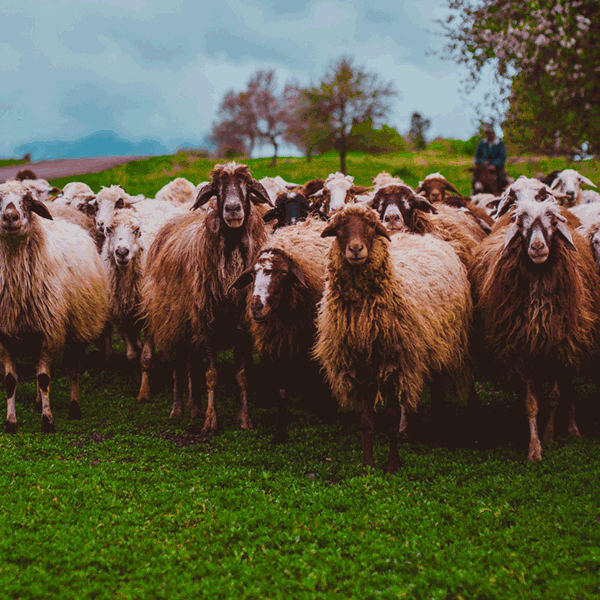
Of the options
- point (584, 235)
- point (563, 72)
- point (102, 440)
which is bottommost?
point (102, 440)

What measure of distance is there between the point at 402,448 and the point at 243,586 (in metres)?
3.07

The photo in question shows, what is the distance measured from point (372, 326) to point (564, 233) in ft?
6.95

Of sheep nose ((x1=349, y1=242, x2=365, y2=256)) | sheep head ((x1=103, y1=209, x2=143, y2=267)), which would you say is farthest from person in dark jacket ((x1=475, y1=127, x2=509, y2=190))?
sheep nose ((x1=349, y1=242, x2=365, y2=256))

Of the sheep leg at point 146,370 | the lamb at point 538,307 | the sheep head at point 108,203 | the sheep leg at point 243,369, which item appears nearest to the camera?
the lamb at point 538,307

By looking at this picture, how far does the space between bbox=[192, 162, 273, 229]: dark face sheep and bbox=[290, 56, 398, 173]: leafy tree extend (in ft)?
76.0

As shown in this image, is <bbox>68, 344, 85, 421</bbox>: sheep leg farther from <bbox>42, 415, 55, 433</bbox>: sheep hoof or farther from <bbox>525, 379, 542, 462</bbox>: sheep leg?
<bbox>525, 379, 542, 462</bbox>: sheep leg

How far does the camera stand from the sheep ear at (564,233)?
6258 mm

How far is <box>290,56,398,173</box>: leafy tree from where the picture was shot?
1219 inches

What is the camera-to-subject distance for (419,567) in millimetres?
4395

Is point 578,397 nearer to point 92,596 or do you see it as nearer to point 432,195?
point 432,195

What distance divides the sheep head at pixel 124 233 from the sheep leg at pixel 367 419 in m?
4.62

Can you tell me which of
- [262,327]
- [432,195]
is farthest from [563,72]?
[262,327]

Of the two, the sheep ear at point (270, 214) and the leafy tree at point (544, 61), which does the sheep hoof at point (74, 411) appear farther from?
the leafy tree at point (544, 61)

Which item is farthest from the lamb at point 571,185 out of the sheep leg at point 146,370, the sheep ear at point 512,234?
the sheep leg at point 146,370
